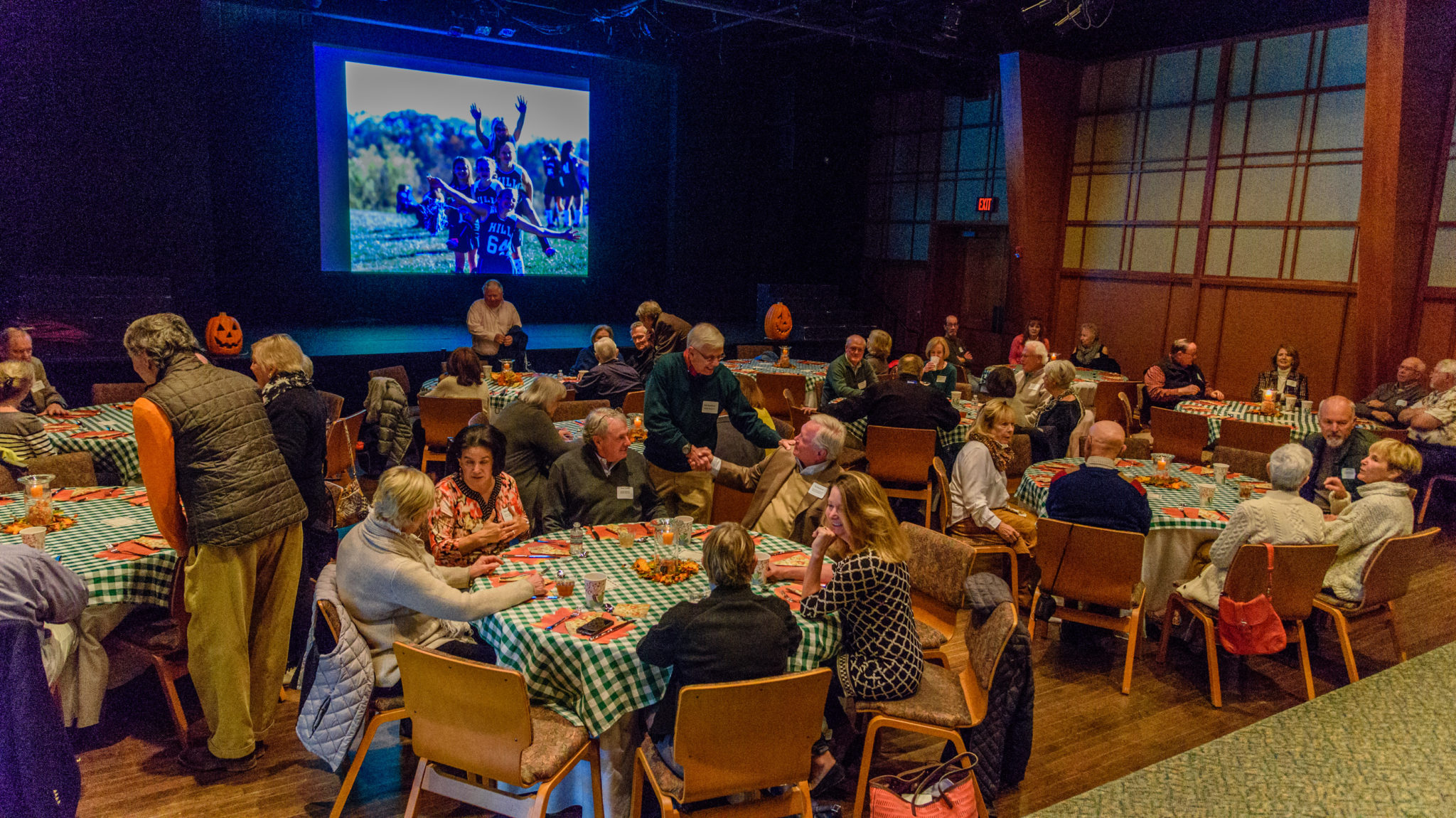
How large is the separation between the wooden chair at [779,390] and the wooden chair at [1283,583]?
4136 mm

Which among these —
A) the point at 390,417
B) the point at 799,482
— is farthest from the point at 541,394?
the point at 390,417

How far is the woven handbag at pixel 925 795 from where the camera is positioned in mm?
2455

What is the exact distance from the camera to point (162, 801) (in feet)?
10.8

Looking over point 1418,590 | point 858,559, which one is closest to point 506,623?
point 858,559

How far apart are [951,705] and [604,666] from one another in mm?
1271

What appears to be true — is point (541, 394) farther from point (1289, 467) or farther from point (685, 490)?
point (1289, 467)

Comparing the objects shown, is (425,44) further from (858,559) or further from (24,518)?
(858,559)

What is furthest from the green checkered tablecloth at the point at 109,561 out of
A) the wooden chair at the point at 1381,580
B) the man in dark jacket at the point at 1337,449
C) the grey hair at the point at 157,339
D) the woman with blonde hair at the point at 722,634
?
the man in dark jacket at the point at 1337,449

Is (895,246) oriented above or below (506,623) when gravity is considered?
above

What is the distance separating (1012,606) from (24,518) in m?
3.99

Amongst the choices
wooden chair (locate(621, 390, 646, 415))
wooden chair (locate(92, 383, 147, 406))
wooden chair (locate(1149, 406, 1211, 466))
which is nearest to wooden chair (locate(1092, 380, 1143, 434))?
wooden chair (locate(1149, 406, 1211, 466))

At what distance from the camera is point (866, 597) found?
10.1 ft

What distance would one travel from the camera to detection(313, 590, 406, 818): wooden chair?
119 inches

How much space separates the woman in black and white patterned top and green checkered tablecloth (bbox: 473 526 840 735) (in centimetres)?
8
